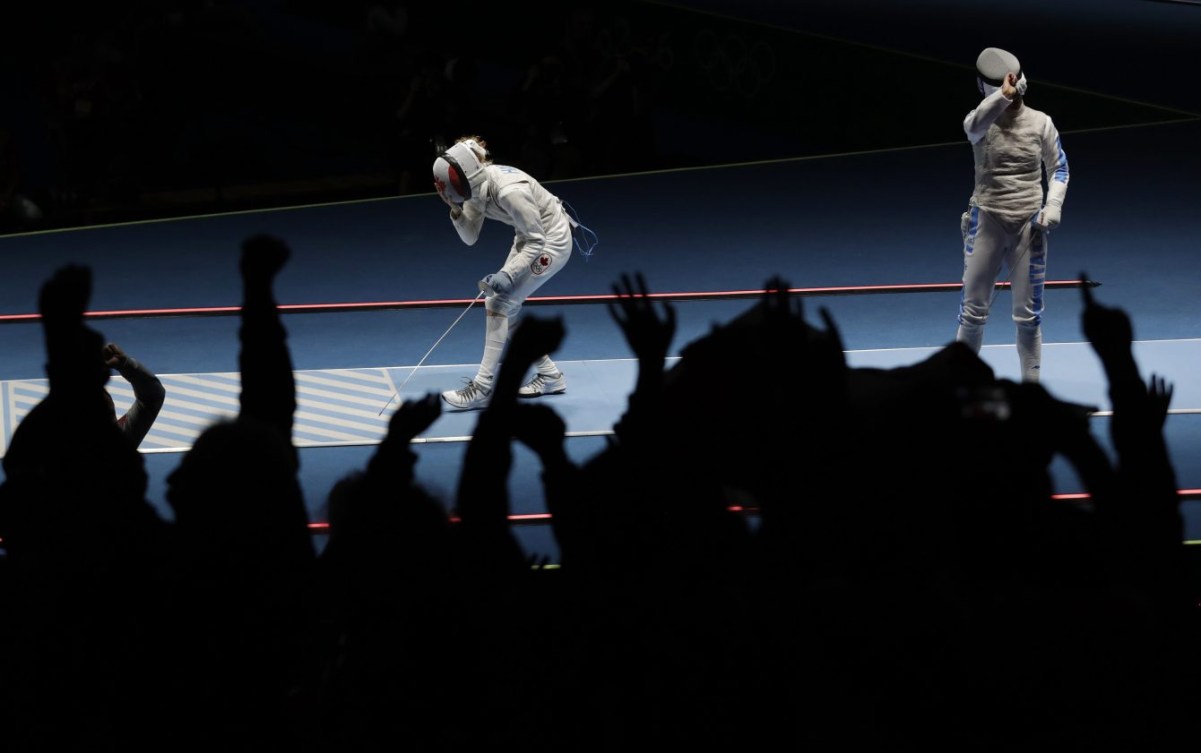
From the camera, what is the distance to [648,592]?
2598mm

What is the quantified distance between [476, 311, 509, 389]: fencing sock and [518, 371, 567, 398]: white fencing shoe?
0.20m

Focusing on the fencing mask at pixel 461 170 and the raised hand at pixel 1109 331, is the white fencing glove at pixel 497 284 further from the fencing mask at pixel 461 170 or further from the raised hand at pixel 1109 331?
the raised hand at pixel 1109 331

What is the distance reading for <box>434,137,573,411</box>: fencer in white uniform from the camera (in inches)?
292

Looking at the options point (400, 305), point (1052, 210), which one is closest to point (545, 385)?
point (400, 305)

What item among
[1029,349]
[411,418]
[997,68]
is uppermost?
[997,68]

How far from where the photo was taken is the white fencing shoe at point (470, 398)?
24.7 ft

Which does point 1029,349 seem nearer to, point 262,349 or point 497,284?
point 497,284

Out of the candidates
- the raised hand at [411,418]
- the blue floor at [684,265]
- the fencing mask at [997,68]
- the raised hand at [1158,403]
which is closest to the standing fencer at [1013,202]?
the fencing mask at [997,68]

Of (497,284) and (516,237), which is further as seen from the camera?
(516,237)

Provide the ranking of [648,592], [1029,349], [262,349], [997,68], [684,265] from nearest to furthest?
[648,592] < [262,349] < [997,68] < [1029,349] < [684,265]

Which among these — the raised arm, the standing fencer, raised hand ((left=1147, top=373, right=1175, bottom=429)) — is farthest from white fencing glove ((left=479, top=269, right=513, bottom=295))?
raised hand ((left=1147, top=373, right=1175, bottom=429))

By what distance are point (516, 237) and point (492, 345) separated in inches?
21.9

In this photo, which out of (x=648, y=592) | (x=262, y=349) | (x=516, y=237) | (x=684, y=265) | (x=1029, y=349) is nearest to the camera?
(x=648, y=592)

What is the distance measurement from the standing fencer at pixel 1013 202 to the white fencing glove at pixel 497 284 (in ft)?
7.29
